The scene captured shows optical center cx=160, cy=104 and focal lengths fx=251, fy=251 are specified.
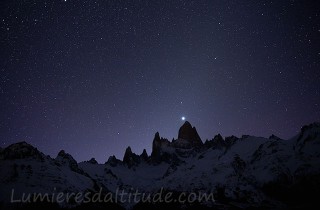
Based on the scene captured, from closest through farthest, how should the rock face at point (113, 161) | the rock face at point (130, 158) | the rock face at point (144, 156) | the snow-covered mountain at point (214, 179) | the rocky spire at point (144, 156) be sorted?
the snow-covered mountain at point (214, 179) → the rock face at point (113, 161) → the rock face at point (130, 158) → the rock face at point (144, 156) → the rocky spire at point (144, 156)

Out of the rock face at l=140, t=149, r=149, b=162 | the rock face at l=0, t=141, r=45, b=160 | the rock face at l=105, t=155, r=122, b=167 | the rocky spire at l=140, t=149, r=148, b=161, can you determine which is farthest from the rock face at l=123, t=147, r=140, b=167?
the rock face at l=0, t=141, r=45, b=160

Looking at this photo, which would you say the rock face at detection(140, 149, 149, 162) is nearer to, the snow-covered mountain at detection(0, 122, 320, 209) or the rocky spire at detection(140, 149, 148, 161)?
the rocky spire at detection(140, 149, 148, 161)

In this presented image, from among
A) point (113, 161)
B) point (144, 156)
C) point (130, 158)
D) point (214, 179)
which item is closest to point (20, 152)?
point (214, 179)

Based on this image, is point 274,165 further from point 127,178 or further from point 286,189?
point 127,178

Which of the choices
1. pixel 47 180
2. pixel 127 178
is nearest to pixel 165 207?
pixel 47 180

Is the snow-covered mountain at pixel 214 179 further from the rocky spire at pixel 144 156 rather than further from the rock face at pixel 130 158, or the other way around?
the rocky spire at pixel 144 156

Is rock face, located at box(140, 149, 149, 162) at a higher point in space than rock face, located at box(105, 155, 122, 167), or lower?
higher

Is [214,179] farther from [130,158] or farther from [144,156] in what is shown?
[144,156]

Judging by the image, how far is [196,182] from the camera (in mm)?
114375

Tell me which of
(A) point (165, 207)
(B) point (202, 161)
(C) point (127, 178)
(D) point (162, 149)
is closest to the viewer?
(A) point (165, 207)

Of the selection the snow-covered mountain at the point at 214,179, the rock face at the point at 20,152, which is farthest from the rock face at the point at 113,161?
the rock face at the point at 20,152

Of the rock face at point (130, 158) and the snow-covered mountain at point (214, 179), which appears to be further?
the rock face at point (130, 158)

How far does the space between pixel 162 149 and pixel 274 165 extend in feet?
358

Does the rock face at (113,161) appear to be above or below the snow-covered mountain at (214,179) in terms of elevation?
above
